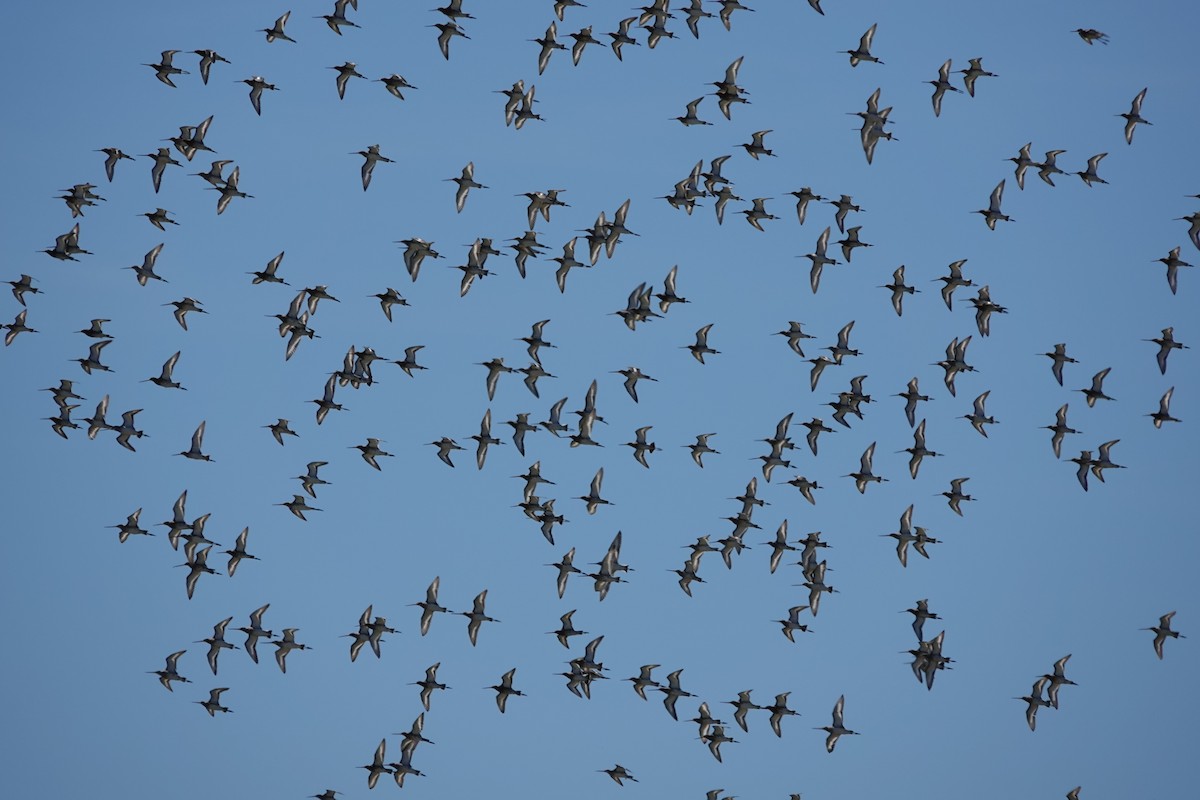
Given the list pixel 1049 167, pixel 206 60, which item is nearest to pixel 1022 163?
pixel 1049 167

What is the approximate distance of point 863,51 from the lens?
92.4 metres

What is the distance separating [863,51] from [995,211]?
402 inches

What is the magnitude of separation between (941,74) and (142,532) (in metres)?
38.5

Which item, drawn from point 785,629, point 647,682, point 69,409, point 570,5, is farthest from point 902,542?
point 69,409

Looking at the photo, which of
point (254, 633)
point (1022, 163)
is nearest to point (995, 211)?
point (1022, 163)

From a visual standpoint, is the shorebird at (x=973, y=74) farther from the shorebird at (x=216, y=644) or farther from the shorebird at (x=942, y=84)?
the shorebird at (x=216, y=644)

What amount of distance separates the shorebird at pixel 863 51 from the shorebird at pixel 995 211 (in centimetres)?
932

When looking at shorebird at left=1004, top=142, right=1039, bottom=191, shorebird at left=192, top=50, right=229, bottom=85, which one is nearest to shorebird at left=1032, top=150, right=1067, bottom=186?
shorebird at left=1004, top=142, right=1039, bottom=191

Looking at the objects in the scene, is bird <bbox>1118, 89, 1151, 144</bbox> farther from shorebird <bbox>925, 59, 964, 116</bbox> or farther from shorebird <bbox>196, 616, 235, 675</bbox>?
shorebird <bbox>196, 616, 235, 675</bbox>

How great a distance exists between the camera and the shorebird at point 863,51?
3617 inches

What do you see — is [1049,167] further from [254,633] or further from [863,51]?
[254,633]

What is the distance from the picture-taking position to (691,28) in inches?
3701

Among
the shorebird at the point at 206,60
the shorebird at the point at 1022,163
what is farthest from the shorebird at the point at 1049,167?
the shorebird at the point at 206,60

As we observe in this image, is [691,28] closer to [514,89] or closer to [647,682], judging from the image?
[514,89]
